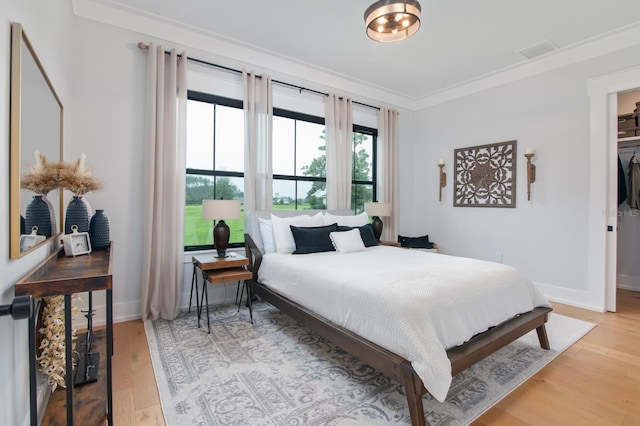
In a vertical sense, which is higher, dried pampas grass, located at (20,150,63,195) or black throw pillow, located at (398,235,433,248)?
dried pampas grass, located at (20,150,63,195)

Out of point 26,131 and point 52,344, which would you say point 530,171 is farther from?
point 52,344

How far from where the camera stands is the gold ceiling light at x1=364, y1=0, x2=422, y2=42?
7.83ft

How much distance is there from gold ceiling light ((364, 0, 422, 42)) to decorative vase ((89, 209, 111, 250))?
8.26 feet

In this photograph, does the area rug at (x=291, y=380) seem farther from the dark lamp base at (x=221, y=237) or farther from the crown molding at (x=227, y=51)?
the crown molding at (x=227, y=51)

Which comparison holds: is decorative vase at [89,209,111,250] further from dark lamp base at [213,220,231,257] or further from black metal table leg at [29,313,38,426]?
dark lamp base at [213,220,231,257]

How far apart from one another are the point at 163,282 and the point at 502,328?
3008 millimetres

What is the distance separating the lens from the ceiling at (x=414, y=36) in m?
2.88

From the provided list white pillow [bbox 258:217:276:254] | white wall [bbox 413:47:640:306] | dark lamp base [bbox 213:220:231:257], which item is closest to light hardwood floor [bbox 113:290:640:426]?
dark lamp base [bbox 213:220:231:257]

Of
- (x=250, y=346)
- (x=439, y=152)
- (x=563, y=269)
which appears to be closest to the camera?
(x=250, y=346)

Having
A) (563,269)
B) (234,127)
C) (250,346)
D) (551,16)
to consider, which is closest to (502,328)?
(250,346)

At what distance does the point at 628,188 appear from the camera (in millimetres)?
4125

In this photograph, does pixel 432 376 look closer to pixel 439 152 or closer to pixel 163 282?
pixel 163 282

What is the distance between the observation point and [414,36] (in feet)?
11.2

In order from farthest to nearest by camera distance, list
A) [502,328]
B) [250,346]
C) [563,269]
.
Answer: [563,269] → [250,346] → [502,328]
